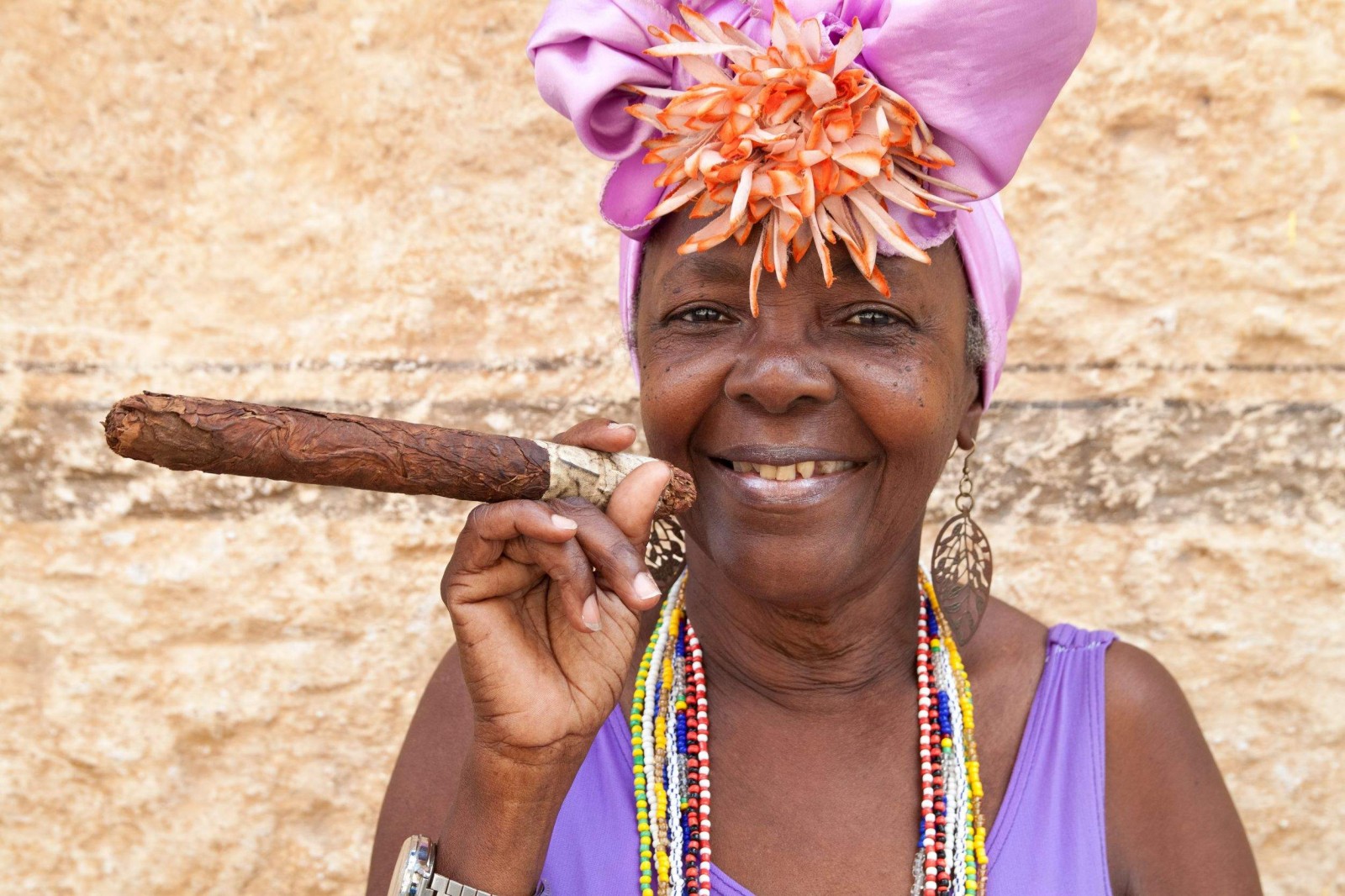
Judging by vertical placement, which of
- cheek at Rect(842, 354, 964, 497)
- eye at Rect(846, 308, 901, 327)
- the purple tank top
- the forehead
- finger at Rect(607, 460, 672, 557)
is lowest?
the purple tank top

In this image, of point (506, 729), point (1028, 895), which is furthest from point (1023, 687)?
point (506, 729)

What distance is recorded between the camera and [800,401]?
1.95 metres

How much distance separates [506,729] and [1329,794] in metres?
2.31

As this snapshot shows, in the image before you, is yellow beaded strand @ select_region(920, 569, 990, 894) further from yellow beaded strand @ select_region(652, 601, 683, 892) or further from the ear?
yellow beaded strand @ select_region(652, 601, 683, 892)

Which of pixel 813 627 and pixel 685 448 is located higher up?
pixel 685 448

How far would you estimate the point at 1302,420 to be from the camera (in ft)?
9.82

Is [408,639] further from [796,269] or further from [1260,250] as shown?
[1260,250]

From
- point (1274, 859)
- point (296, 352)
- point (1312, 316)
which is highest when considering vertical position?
point (1312, 316)

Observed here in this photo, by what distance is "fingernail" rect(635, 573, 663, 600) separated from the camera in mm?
1596

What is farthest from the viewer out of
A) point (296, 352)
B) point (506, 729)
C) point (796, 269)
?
point (296, 352)

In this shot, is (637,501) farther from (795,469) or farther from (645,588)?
(795,469)

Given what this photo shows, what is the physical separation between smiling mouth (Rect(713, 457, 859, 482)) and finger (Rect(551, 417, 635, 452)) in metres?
0.37

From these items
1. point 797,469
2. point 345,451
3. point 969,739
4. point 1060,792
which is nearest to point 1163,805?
point 1060,792

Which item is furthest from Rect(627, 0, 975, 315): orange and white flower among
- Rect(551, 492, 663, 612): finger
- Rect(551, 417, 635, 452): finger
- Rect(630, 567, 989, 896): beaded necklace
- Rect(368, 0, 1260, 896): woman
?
Rect(630, 567, 989, 896): beaded necklace
